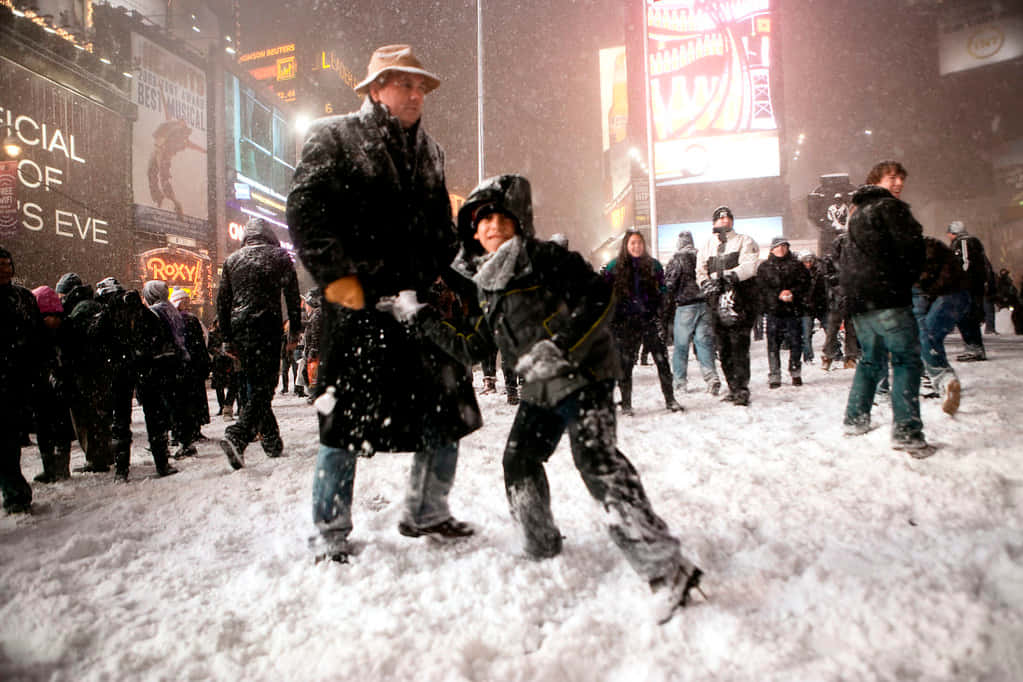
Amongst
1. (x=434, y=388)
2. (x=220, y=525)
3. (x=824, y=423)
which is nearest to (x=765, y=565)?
(x=434, y=388)

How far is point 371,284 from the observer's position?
8.12 ft

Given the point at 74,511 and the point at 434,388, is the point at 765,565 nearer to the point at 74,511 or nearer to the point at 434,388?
the point at 434,388

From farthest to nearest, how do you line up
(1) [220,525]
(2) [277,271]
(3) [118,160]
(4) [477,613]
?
(3) [118,160] < (2) [277,271] < (1) [220,525] < (4) [477,613]

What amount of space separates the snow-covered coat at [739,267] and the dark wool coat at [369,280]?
178 inches

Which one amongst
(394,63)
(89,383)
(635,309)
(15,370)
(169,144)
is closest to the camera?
(394,63)

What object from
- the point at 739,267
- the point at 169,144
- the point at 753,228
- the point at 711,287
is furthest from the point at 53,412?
the point at 753,228

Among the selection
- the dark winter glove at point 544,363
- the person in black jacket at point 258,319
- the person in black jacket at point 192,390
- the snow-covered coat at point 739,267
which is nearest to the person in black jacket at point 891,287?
the snow-covered coat at point 739,267

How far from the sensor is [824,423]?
16.5 ft

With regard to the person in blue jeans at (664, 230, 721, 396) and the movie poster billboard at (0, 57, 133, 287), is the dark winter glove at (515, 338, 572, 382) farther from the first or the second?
the movie poster billboard at (0, 57, 133, 287)

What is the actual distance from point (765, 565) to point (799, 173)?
65655mm

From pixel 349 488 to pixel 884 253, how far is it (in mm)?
3835

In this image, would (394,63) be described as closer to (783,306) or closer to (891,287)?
(891,287)

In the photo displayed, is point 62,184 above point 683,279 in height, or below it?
above

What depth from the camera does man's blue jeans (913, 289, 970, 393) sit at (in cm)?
538
